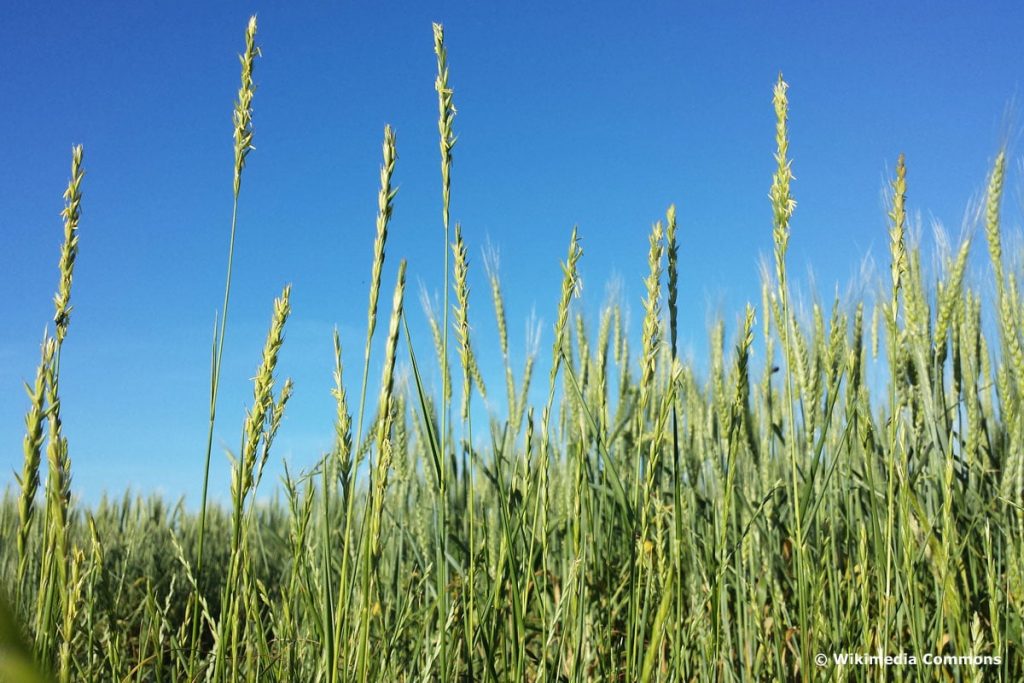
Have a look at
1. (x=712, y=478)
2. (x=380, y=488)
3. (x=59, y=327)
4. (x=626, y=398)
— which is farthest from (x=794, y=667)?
(x=59, y=327)

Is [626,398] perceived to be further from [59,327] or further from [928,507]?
[59,327]

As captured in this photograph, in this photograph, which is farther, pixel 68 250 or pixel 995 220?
pixel 995 220

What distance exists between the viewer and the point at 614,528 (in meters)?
2.02

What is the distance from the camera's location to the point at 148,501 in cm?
479

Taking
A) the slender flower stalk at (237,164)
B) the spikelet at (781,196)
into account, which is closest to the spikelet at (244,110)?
the slender flower stalk at (237,164)

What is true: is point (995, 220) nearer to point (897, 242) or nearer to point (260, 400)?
point (897, 242)

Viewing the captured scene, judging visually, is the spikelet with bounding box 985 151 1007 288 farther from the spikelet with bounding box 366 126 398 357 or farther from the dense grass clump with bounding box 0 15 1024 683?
the spikelet with bounding box 366 126 398 357

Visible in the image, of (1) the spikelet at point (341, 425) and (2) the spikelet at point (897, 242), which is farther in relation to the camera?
(2) the spikelet at point (897, 242)

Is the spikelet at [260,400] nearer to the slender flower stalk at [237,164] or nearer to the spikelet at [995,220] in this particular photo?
the slender flower stalk at [237,164]

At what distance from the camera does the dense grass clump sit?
1.09m

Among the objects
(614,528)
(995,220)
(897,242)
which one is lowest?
(614,528)

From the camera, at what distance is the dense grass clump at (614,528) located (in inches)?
42.9

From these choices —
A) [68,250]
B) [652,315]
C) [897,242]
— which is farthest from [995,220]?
[68,250]

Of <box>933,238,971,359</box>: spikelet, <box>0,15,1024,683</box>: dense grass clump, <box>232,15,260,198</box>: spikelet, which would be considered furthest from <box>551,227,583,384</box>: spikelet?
<box>933,238,971,359</box>: spikelet
